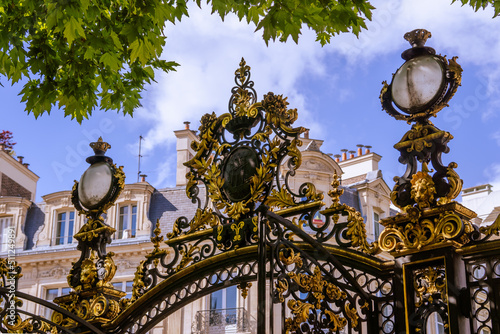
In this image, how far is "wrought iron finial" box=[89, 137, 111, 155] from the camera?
8.99m

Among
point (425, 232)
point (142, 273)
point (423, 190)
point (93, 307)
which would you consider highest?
point (423, 190)

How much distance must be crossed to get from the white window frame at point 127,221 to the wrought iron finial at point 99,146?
56.8 ft

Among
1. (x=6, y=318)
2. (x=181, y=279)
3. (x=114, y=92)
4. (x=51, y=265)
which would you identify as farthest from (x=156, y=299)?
(x=51, y=265)

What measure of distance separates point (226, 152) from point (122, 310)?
6.11 ft

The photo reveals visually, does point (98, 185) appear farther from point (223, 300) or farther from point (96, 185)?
point (223, 300)

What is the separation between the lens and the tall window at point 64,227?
2692cm

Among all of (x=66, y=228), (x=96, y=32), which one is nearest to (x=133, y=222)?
(x=66, y=228)

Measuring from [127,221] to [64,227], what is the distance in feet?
7.29

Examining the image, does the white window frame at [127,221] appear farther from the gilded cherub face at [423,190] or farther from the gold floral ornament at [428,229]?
the gilded cherub face at [423,190]

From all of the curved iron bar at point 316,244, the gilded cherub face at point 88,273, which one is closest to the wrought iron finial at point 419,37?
the curved iron bar at point 316,244

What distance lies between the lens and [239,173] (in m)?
7.65

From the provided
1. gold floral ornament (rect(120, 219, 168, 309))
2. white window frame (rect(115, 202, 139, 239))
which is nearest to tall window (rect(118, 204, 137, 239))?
white window frame (rect(115, 202, 139, 239))

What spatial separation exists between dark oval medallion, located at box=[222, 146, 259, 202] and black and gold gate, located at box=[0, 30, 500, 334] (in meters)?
0.01

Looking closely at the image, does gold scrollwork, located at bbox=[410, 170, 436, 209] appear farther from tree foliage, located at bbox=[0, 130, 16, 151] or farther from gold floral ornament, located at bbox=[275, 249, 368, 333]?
tree foliage, located at bbox=[0, 130, 16, 151]
